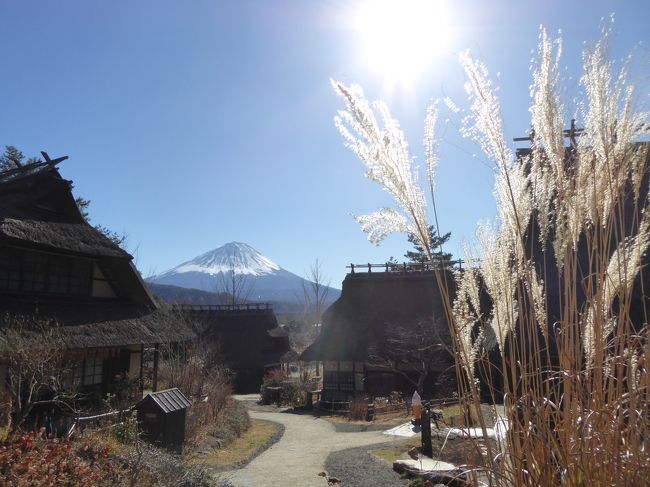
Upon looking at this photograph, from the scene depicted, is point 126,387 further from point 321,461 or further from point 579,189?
point 579,189

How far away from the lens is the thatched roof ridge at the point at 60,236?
8891 mm

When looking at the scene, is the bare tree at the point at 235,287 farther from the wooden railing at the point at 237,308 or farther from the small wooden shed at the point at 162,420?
the small wooden shed at the point at 162,420

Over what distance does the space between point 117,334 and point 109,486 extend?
5.57 metres

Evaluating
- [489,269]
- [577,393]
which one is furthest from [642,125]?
[577,393]

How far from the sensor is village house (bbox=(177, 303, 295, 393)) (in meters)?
26.8

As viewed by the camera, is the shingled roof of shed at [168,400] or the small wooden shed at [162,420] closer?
the small wooden shed at [162,420]

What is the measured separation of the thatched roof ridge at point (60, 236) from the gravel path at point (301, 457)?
5.35 metres

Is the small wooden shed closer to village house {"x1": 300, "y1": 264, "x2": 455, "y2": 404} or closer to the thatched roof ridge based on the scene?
the thatched roof ridge

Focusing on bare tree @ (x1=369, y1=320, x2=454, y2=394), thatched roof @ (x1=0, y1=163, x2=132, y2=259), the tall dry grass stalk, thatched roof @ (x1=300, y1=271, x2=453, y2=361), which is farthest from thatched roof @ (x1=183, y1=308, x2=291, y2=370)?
the tall dry grass stalk

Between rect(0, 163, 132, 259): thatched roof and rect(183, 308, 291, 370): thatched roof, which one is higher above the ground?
rect(0, 163, 132, 259): thatched roof

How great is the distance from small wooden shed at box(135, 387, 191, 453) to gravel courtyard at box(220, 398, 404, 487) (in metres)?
1.33

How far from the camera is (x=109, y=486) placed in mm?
5094

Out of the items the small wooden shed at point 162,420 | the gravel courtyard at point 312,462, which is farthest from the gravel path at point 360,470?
the small wooden shed at point 162,420

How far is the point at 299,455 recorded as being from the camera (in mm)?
9359
